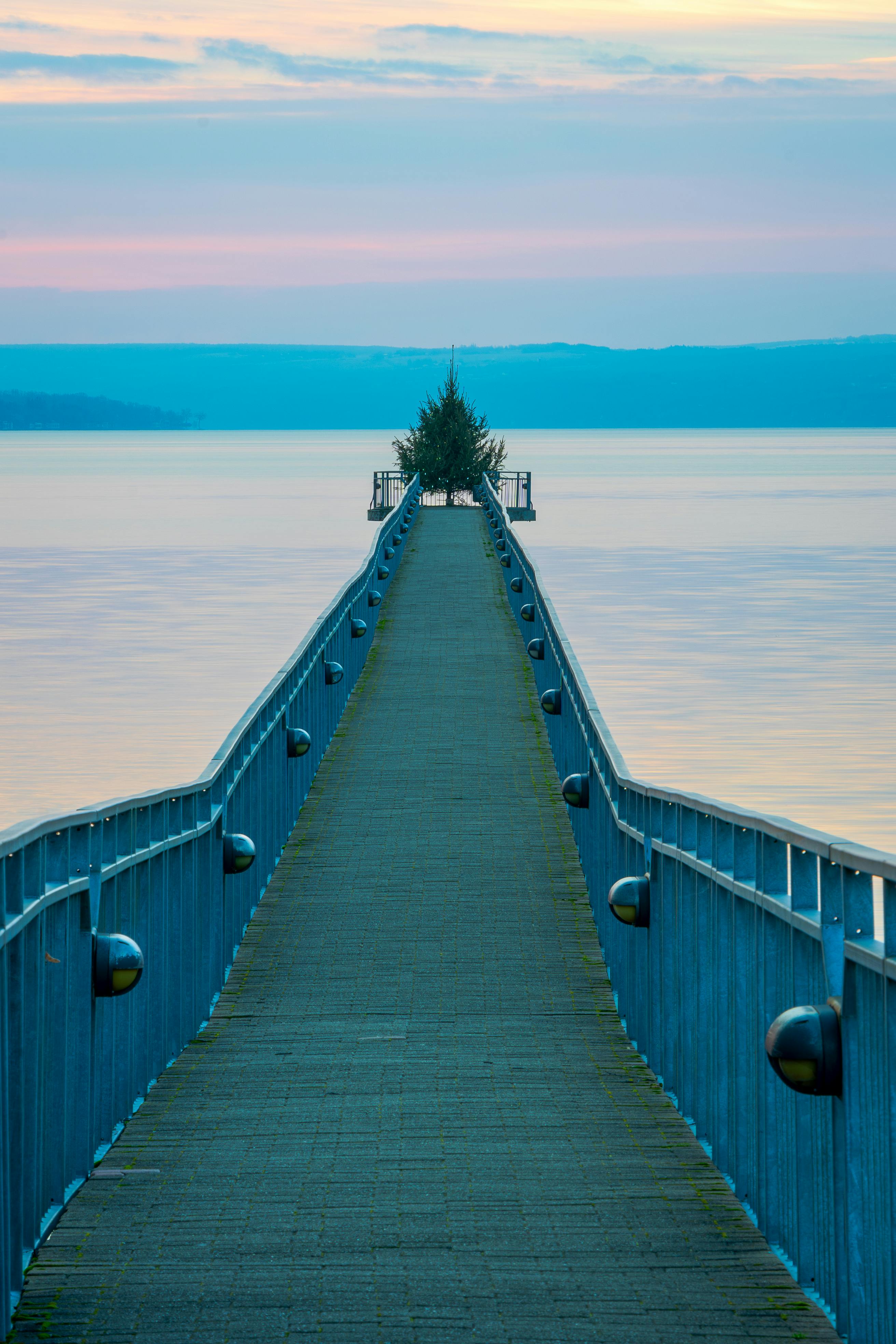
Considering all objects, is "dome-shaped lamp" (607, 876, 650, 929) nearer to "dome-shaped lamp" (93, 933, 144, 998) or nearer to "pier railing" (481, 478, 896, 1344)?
"pier railing" (481, 478, 896, 1344)

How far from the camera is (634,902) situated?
320 inches

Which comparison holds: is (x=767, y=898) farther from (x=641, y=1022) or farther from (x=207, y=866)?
(x=207, y=866)

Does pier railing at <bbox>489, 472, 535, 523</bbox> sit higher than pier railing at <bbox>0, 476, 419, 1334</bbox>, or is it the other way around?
pier railing at <bbox>489, 472, 535, 523</bbox>

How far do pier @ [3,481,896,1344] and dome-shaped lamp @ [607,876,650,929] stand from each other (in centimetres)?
4

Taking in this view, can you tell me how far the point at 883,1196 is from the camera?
4.38 metres

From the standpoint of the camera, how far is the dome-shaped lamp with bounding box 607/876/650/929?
814cm

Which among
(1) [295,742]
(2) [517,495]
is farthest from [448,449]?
(1) [295,742]

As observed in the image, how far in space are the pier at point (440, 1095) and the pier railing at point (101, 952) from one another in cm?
2

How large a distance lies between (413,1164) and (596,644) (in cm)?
5202

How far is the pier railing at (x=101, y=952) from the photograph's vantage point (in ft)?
16.7

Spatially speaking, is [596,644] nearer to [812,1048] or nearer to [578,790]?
[578,790]

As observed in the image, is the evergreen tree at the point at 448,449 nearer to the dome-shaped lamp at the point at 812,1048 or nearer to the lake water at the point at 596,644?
the lake water at the point at 596,644

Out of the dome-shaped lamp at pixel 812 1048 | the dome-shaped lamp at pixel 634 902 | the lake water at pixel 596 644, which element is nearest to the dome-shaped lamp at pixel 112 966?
the dome-shaped lamp at pixel 812 1048

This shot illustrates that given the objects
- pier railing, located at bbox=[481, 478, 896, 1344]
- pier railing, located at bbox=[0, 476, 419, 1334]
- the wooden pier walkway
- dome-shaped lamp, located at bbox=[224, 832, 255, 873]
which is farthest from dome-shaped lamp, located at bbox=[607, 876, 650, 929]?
dome-shaped lamp, located at bbox=[224, 832, 255, 873]
